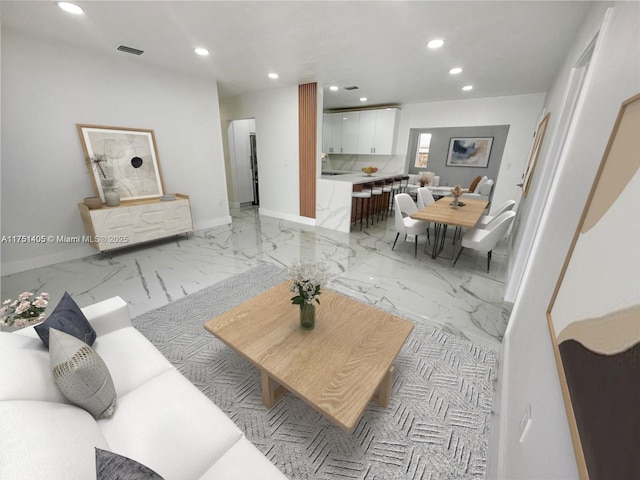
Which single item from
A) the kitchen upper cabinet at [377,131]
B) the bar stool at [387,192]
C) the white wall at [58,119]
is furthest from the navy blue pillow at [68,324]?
the kitchen upper cabinet at [377,131]

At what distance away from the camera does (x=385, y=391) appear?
1.54 meters

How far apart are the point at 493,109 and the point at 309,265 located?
6.29 metres

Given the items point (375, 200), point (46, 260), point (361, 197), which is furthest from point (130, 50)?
point (375, 200)

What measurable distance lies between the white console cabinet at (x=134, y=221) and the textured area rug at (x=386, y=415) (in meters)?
1.96

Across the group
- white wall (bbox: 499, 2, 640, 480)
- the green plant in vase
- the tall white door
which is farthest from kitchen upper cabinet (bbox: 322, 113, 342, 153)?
the green plant in vase

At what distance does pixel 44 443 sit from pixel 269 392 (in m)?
1.01

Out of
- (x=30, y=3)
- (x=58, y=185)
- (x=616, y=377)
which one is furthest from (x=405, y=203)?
(x=58, y=185)

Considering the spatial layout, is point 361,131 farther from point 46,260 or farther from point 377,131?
point 46,260

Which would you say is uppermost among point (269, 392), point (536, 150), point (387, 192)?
point (536, 150)

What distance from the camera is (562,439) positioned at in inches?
24.7

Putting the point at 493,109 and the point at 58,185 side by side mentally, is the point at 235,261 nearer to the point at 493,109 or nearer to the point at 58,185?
the point at 58,185

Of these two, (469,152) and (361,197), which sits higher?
(469,152)

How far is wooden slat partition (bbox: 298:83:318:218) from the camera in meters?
4.71

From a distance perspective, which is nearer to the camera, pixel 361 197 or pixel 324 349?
pixel 324 349
